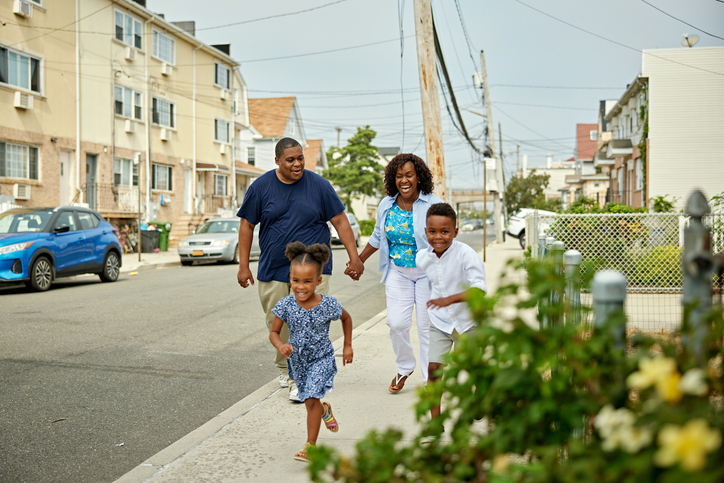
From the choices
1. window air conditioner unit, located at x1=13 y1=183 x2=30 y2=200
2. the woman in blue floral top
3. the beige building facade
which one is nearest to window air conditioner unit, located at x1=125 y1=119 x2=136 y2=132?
the beige building facade

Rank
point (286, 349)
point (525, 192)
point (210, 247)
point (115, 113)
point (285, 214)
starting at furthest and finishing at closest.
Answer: point (525, 192)
point (115, 113)
point (210, 247)
point (285, 214)
point (286, 349)

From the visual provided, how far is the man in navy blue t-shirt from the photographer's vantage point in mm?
5371

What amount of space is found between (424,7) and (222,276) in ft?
27.6

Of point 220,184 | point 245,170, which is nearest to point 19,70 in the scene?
point 220,184

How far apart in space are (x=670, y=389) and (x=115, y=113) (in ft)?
94.9

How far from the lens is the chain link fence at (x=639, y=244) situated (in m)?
10.4

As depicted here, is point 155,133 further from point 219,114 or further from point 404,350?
point 404,350

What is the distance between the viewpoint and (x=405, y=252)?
18.0 ft

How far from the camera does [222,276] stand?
54.3 ft

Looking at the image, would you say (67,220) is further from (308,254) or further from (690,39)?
(690,39)

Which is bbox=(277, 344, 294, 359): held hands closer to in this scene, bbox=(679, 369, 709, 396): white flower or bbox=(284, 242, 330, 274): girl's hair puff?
bbox=(284, 242, 330, 274): girl's hair puff

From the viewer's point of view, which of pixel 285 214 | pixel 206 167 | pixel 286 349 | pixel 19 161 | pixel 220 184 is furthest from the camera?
pixel 220 184

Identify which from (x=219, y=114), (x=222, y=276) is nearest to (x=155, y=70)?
(x=219, y=114)

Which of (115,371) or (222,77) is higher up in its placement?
(222,77)
